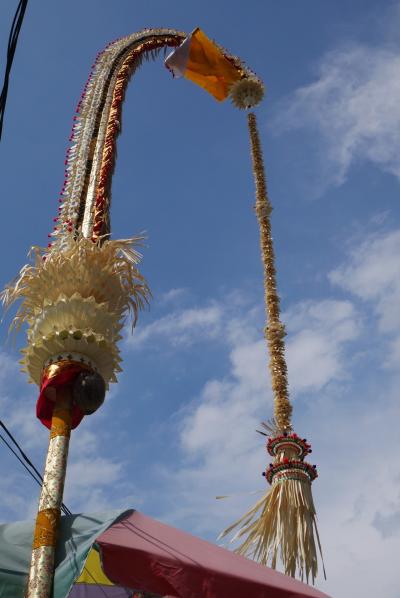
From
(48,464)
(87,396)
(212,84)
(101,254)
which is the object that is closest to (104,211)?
(101,254)

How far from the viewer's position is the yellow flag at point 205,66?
10711mm

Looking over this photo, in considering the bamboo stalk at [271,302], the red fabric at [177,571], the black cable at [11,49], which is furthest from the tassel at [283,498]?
the black cable at [11,49]

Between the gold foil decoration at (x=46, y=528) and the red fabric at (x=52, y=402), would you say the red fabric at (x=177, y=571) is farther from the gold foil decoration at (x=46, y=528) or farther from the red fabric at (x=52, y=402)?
the red fabric at (x=52, y=402)

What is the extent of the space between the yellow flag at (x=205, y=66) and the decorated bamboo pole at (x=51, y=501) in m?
7.18

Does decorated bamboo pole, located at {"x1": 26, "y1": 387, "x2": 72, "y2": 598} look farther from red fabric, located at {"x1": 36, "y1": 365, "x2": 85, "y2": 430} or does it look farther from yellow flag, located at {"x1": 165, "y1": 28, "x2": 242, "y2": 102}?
yellow flag, located at {"x1": 165, "y1": 28, "x2": 242, "y2": 102}

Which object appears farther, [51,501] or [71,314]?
[71,314]

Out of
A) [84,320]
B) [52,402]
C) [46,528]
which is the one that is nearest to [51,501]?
[46,528]

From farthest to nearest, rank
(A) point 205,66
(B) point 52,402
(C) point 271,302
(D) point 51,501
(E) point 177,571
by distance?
(A) point 205,66 → (C) point 271,302 → (B) point 52,402 → (D) point 51,501 → (E) point 177,571

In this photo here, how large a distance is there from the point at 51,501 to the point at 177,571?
0.99 meters

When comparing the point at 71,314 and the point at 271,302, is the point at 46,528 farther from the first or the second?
the point at 271,302

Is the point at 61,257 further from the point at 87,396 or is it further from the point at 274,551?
the point at 274,551

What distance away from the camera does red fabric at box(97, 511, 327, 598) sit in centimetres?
438

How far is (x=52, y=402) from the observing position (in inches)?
210

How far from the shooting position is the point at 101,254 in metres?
5.89
